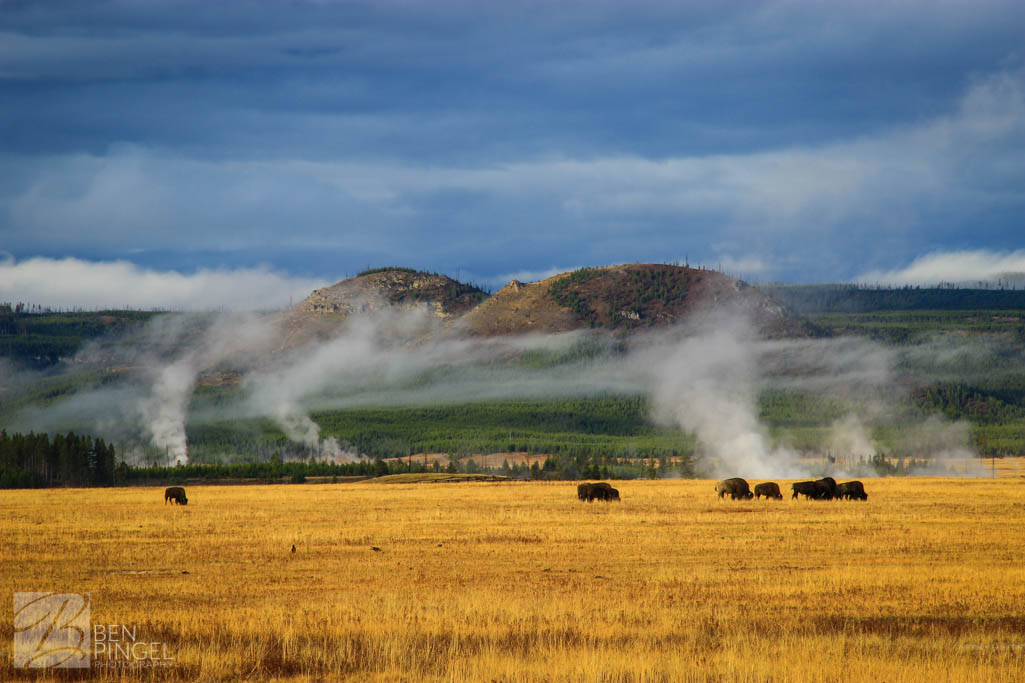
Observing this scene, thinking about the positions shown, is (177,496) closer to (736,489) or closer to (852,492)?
(736,489)

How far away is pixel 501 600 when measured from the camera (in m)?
22.3

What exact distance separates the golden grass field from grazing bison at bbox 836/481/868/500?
13.4 meters

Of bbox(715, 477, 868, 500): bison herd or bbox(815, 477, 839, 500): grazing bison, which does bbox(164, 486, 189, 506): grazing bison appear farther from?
bbox(815, 477, 839, 500): grazing bison

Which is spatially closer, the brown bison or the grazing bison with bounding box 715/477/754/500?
the brown bison

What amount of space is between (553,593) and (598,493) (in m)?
33.5

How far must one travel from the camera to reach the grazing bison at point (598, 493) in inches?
2221

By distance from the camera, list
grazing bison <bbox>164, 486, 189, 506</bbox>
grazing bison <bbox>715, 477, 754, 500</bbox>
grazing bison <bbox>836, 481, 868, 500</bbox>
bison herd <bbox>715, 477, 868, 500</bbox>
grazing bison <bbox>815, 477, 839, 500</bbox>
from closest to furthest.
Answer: grazing bison <bbox>836, 481, 868, 500</bbox> → bison herd <bbox>715, 477, 868, 500</bbox> → grazing bison <bbox>815, 477, 839, 500</bbox> → grazing bison <bbox>715, 477, 754, 500</bbox> → grazing bison <bbox>164, 486, 189, 506</bbox>

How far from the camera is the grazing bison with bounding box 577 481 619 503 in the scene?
56406 mm

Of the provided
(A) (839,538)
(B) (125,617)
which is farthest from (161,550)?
(A) (839,538)

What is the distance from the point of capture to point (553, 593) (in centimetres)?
2344

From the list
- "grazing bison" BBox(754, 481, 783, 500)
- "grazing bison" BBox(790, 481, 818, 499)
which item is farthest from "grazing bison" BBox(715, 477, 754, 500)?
"grazing bison" BBox(790, 481, 818, 499)

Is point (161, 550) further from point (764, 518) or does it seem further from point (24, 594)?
point (764, 518)

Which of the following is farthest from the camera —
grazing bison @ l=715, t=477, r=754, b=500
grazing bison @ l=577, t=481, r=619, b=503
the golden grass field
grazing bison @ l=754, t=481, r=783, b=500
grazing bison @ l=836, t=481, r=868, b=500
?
grazing bison @ l=715, t=477, r=754, b=500

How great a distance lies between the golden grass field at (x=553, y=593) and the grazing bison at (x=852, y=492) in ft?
43.9
